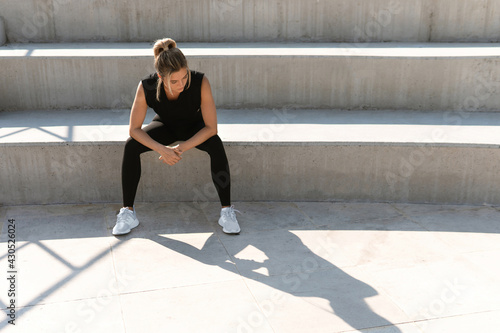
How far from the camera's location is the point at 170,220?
11.5 ft

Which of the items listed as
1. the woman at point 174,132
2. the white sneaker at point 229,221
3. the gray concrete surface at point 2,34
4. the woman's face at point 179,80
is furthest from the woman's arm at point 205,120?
the gray concrete surface at point 2,34

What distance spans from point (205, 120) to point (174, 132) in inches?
10.9

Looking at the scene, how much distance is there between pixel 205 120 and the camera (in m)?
3.31

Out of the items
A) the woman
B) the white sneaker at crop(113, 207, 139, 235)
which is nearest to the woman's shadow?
the white sneaker at crop(113, 207, 139, 235)

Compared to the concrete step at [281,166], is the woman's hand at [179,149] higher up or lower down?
higher up

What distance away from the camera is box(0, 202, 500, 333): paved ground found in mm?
2430

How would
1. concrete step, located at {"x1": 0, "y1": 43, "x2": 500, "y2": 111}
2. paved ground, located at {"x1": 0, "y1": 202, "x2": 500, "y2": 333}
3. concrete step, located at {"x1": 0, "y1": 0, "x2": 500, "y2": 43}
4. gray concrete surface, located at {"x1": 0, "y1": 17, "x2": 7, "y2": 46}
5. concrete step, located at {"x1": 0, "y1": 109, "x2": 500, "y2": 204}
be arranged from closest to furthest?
paved ground, located at {"x1": 0, "y1": 202, "x2": 500, "y2": 333}, concrete step, located at {"x1": 0, "y1": 109, "x2": 500, "y2": 204}, concrete step, located at {"x1": 0, "y1": 43, "x2": 500, "y2": 111}, gray concrete surface, located at {"x1": 0, "y1": 17, "x2": 7, "y2": 46}, concrete step, located at {"x1": 0, "y1": 0, "x2": 500, "y2": 43}

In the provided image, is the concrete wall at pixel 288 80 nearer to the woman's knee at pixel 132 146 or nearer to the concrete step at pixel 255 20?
the concrete step at pixel 255 20

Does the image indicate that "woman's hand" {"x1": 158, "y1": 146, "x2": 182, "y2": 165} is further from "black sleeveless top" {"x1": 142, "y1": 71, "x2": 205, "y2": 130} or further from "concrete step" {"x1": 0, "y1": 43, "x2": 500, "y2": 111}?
"concrete step" {"x1": 0, "y1": 43, "x2": 500, "y2": 111}

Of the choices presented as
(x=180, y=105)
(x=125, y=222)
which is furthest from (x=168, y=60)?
(x=125, y=222)

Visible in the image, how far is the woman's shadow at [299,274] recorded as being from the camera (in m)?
2.49

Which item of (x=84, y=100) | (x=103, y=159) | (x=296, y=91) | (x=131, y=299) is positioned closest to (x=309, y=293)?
(x=131, y=299)

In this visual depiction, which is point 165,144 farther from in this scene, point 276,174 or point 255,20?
point 255,20

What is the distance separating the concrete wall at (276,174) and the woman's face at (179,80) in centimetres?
64
